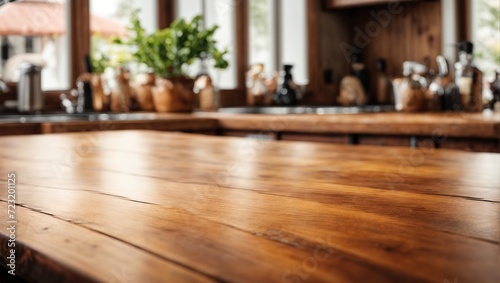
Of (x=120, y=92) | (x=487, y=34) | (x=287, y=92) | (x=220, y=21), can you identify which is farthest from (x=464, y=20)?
(x=120, y=92)

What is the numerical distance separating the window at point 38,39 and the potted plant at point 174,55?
0.40 metres

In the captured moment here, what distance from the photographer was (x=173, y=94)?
3582 mm

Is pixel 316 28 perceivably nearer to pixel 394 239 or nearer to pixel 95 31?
pixel 95 31

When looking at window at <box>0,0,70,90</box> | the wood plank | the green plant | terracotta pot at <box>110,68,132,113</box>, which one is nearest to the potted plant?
the green plant

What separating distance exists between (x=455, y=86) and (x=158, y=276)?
9.34 ft

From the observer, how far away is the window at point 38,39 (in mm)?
3424

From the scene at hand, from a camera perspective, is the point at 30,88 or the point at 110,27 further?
the point at 110,27

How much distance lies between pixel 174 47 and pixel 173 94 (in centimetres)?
23

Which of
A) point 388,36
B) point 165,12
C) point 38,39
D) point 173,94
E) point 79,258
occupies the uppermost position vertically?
point 165,12

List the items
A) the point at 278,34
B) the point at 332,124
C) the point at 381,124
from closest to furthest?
the point at 381,124 < the point at 332,124 < the point at 278,34

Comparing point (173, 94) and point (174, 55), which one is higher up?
point (174, 55)

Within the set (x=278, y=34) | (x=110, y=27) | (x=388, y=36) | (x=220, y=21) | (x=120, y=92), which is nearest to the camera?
(x=120, y=92)

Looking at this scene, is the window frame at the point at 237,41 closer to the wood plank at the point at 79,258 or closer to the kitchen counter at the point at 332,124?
the kitchen counter at the point at 332,124

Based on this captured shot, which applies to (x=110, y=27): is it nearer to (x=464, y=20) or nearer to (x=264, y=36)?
(x=264, y=36)
